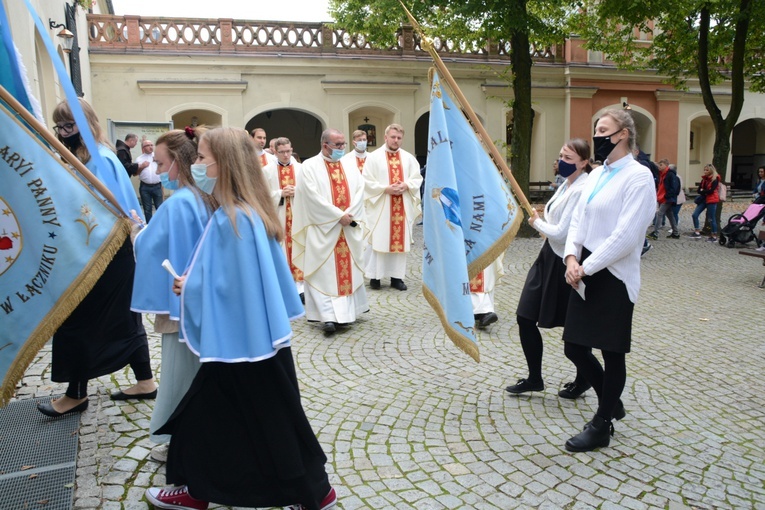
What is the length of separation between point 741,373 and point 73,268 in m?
5.00

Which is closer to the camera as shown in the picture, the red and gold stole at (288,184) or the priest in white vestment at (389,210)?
the red and gold stole at (288,184)

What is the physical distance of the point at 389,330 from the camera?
6.52m

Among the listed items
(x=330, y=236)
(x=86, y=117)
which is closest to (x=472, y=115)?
(x=86, y=117)

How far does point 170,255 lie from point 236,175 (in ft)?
1.93

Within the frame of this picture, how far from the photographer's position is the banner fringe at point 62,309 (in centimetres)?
315

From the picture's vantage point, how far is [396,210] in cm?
888

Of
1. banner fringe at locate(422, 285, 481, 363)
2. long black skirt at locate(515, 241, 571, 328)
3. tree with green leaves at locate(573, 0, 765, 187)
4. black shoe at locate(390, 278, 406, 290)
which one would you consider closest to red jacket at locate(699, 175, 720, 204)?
tree with green leaves at locate(573, 0, 765, 187)

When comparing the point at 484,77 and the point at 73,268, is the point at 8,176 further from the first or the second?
the point at 484,77

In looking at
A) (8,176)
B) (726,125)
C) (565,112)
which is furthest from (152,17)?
(8,176)

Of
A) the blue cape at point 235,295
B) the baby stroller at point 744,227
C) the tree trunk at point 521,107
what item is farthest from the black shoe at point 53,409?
the baby stroller at point 744,227

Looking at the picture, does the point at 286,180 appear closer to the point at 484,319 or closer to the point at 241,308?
the point at 484,319

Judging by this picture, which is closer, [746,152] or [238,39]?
[238,39]

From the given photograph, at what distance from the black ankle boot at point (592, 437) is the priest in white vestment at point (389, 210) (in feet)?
16.7

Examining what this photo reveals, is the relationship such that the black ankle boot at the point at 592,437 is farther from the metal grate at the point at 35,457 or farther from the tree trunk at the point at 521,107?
the tree trunk at the point at 521,107
